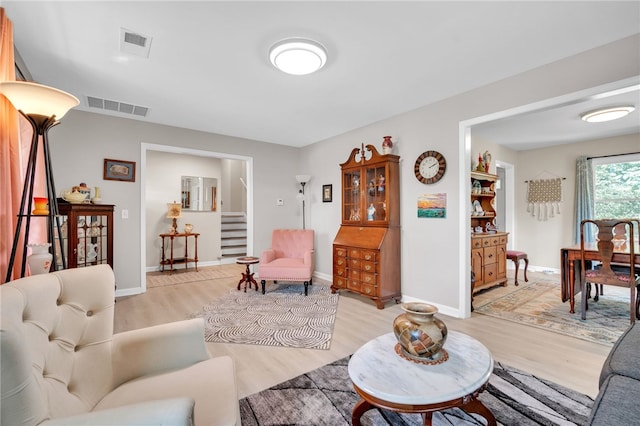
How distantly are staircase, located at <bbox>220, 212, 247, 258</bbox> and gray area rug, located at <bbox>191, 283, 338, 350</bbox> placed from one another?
2.81m

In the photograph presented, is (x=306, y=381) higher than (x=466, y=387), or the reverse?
(x=466, y=387)

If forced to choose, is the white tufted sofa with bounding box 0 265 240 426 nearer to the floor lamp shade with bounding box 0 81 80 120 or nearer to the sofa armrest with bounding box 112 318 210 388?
the sofa armrest with bounding box 112 318 210 388

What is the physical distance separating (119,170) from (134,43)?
2314 mm

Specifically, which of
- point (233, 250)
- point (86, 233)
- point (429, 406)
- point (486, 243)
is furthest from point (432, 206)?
point (233, 250)

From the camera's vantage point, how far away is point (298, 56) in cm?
228

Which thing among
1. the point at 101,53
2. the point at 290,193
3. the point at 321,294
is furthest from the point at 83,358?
the point at 290,193

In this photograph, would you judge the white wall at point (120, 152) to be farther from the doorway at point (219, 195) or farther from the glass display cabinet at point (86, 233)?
the glass display cabinet at point (86, 233)

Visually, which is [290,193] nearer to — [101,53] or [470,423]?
[101,53]

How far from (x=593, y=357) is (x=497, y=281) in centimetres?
206

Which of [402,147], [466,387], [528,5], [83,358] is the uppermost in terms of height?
[528,5]

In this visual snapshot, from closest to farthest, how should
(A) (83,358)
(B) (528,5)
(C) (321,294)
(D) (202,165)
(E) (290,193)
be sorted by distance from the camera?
1. (A) (83,358)
2. (B) (528,5)
3. (C) (321,294)
4. (E) (290,193)
5. (D) (202,165)

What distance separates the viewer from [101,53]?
7.71 ft

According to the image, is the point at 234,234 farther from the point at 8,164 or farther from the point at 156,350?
the point at 156,350

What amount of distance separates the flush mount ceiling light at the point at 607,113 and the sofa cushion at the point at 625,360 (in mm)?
3273
